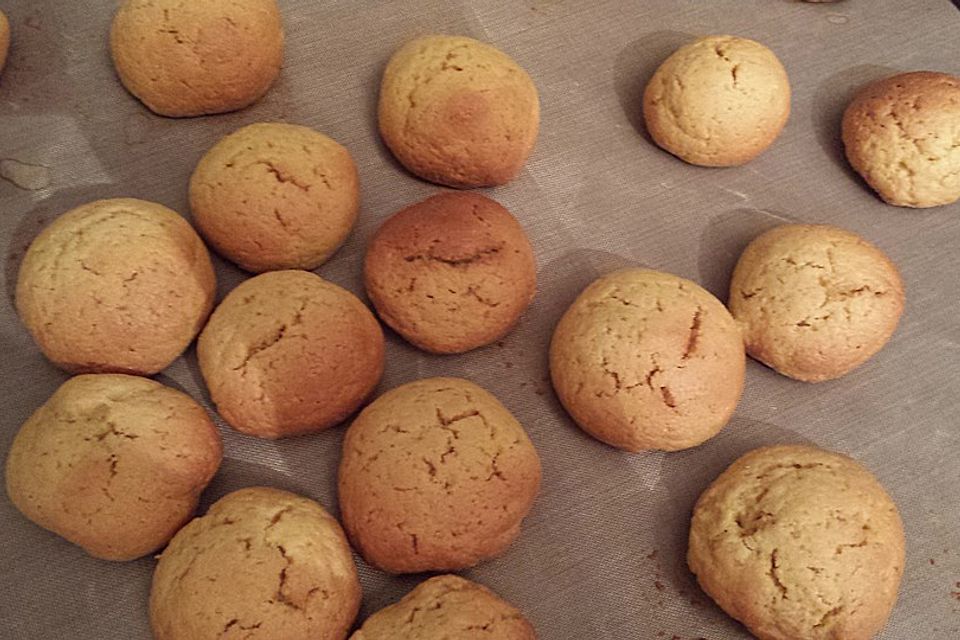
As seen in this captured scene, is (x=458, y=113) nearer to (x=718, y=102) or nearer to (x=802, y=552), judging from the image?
(x=718, y=102)

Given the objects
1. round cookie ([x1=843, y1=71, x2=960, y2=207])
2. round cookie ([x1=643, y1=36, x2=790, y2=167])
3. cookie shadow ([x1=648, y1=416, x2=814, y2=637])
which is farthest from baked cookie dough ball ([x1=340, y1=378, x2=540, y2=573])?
round cookie ([x1=843, y1=71, x2=960, y2=207])

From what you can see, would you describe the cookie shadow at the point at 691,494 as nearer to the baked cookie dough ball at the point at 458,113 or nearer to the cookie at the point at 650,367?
the cookie at the point at 650,367

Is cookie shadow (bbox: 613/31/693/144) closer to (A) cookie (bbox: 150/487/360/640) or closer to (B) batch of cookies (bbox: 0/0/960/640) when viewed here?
(B) batch of cookies (bbox: 0/0/960/640)

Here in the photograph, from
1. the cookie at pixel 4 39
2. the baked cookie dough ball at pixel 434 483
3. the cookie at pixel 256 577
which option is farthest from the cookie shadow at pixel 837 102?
the cookie at pixel 4 39

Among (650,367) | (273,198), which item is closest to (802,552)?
(650,367)

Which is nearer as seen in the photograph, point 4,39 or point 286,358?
point 286,358
